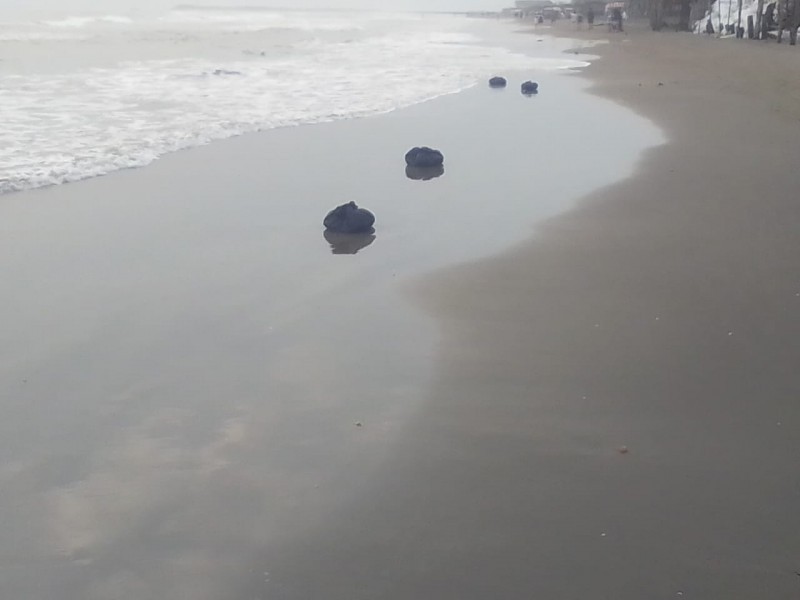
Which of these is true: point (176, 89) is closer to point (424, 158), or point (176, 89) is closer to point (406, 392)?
point (424, 158)

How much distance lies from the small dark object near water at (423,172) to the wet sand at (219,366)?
0.16 metres

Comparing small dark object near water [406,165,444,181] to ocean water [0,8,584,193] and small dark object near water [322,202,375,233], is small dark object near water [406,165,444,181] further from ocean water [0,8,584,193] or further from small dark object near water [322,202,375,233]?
ocean water [0,8,584,193]

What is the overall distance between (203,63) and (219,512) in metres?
21.9

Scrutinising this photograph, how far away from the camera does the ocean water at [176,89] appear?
33.1ft

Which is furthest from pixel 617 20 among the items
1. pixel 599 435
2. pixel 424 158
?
pixel 599 435

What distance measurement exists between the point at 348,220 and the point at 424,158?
270 cm

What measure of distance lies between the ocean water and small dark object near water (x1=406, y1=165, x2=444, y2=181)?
10.5ft

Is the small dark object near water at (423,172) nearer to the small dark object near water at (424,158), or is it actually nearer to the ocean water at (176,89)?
the small dark object near water at (424,158)

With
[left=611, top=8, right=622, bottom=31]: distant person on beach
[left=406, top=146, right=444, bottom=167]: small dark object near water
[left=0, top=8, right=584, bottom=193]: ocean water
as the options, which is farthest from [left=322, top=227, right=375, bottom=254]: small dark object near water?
[left=611, top=8, right=622, bottom=31]: distant person on beach

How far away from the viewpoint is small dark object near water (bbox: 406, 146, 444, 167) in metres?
9.05

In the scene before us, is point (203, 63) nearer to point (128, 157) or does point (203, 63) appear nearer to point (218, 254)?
point (128, 157)

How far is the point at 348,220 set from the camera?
6617mm

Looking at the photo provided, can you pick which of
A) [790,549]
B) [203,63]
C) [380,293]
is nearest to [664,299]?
[380,293]

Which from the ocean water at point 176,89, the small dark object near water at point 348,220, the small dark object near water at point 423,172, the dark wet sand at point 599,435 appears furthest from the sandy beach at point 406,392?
the ocean water at point 176,89
